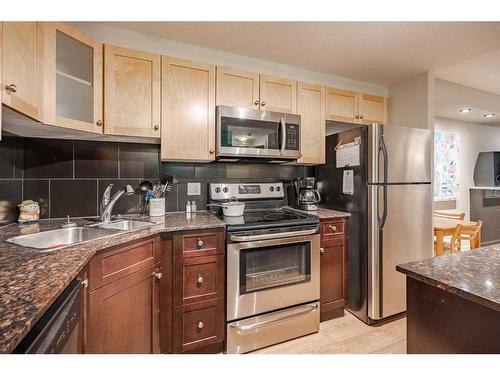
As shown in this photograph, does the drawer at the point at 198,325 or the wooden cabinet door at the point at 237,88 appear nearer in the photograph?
the drawer at the point at 198,325

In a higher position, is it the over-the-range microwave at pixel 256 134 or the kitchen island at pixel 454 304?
the over-the-range microwave at pixel 256 134

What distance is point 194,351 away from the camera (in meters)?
1.64

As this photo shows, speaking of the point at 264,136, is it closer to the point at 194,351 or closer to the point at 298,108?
the point at 298,108

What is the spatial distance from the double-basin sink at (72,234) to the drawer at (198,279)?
1.21 ft

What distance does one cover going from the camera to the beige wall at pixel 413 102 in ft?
8.14

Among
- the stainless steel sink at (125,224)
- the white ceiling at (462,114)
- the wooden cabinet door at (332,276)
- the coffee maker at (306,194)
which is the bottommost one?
the wooden cabinet door at (332,276)

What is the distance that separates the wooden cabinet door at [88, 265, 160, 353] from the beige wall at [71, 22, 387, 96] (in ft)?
5.35

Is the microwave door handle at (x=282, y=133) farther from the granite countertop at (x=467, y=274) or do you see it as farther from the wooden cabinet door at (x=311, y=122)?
the granite countertop at (x=467, y=274)

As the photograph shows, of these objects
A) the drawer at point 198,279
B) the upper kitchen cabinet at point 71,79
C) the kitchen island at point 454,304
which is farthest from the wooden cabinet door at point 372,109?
the upper kitchen cabinet at point 71,79

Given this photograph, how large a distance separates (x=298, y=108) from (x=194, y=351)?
81.5 inches

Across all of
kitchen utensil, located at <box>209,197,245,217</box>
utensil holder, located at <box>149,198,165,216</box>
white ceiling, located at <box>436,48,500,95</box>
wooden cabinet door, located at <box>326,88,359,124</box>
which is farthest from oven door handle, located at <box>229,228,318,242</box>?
white ceiling, located at <box>436,48,500,95</box>

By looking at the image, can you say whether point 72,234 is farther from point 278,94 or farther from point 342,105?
point 342,105

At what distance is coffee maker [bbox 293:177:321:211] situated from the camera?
7.79 ft

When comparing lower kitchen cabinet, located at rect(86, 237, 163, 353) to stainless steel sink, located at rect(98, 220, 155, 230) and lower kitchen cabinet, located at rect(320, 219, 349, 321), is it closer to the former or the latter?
stainless steel sink, located at rect(98, 220, 155, 230)
